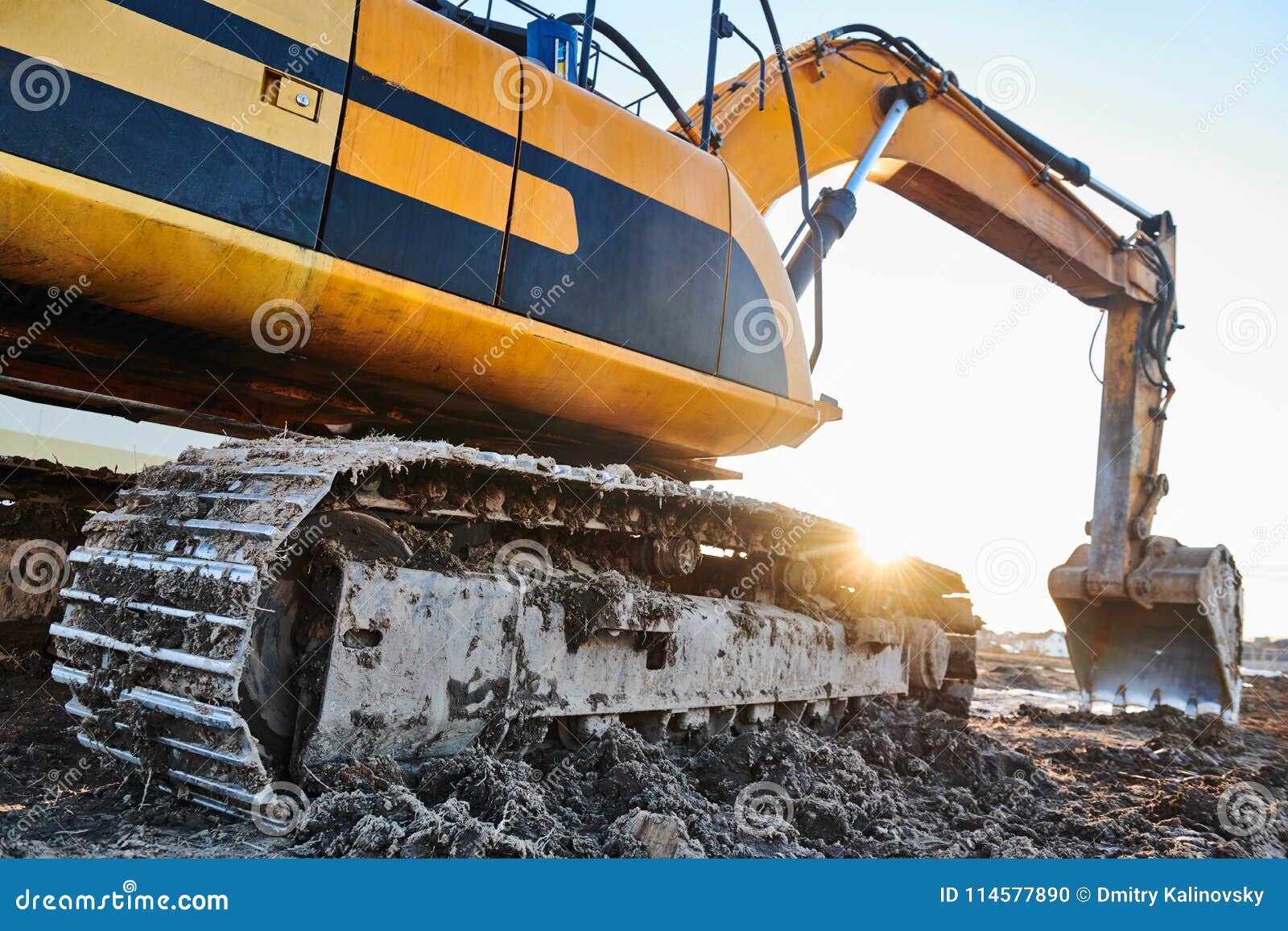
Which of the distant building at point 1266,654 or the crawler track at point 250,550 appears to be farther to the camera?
the distant building at point 1266,654

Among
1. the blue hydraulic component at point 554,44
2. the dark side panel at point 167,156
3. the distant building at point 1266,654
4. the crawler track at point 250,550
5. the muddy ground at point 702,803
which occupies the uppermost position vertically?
the blue hydraulic component at point 554,44

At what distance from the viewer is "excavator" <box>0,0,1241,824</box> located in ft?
8.05

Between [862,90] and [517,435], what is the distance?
3.58m

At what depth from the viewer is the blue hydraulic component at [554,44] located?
3.78 metres

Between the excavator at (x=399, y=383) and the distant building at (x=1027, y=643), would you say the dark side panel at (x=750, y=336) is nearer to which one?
the excavator at (x=399, y=383)

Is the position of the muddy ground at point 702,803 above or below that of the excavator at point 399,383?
below

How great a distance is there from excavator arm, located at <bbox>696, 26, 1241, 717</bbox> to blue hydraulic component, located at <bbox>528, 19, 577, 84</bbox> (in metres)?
1.21

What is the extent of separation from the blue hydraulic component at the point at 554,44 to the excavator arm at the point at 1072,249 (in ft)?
3.95

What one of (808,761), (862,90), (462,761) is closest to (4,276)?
(462,761)

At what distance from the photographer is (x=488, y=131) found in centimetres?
321

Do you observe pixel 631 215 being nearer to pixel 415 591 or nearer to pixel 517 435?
pixel 517 435

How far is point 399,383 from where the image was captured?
130 inches

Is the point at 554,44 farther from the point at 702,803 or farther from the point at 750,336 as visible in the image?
the point at 702,803

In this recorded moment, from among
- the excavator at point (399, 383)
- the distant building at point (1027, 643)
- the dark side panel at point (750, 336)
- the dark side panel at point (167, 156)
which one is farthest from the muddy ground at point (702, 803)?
the distant building at point (1027, 643)
